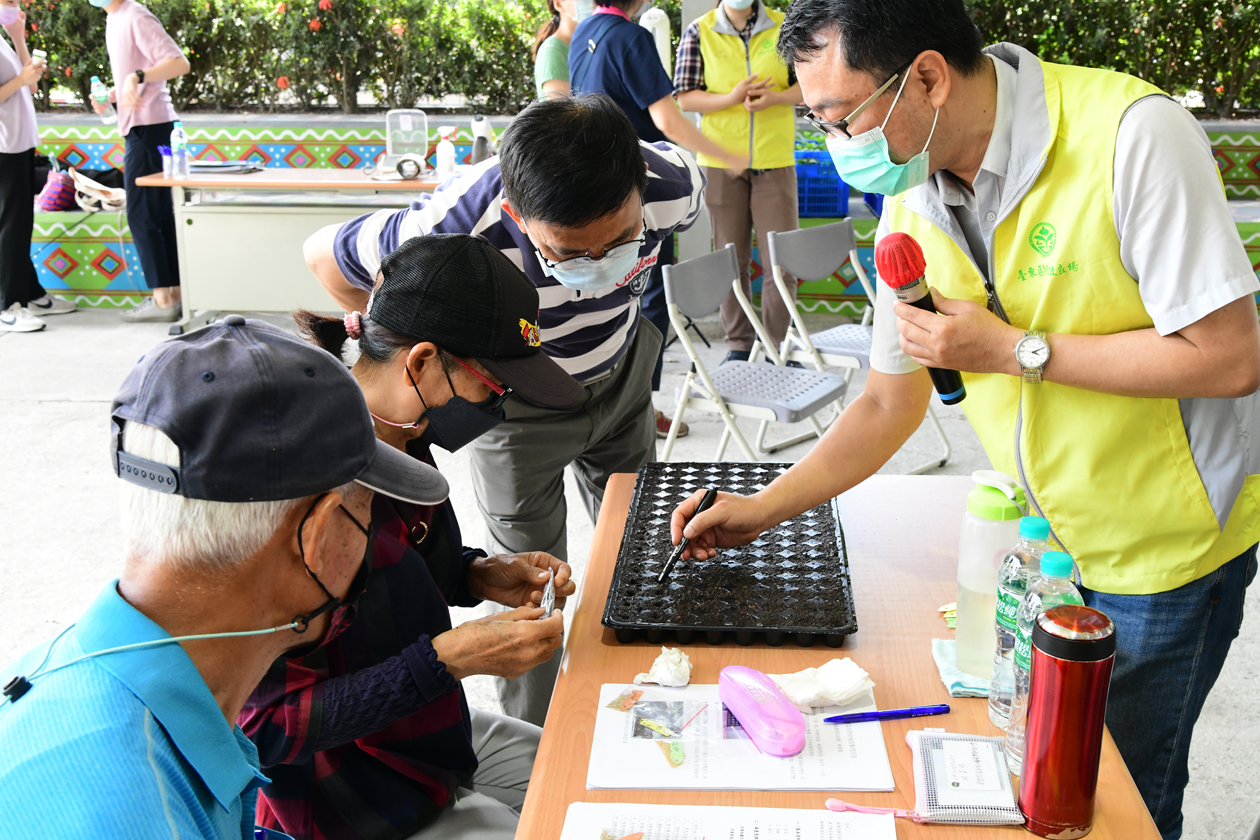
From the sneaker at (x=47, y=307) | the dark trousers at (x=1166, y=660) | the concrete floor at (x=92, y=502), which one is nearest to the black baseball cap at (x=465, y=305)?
the dark trousers at (x=1166, y=660)

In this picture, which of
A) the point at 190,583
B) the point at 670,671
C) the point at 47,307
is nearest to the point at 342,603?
the point at 190,583

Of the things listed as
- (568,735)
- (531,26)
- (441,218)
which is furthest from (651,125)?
(531,26)

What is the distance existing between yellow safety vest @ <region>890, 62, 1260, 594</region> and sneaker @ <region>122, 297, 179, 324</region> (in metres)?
5.32

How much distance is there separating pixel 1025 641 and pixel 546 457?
1.15 metres

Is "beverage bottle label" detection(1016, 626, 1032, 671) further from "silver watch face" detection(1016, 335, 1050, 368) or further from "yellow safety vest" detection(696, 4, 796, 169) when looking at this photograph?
"yellow safety vest" detection(696, 4, 796, 169)

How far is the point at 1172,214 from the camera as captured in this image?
1.16 m

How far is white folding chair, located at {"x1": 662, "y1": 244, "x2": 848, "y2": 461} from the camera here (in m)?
3.23

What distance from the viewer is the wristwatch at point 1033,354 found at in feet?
4.09

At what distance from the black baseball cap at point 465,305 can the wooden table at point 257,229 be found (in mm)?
3708

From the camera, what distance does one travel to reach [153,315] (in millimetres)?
5711

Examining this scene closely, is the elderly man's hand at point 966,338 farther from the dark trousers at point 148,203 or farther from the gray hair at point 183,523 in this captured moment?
the dark trousers at point 148,203

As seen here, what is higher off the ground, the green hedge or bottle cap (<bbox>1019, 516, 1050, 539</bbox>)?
the green hedge

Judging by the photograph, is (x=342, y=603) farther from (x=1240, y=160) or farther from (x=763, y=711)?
(x=1240, y=160)

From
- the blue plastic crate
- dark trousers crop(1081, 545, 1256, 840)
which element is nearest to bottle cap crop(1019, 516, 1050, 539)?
Result: dark trousers crop(1081, 545, 1256, 840)
